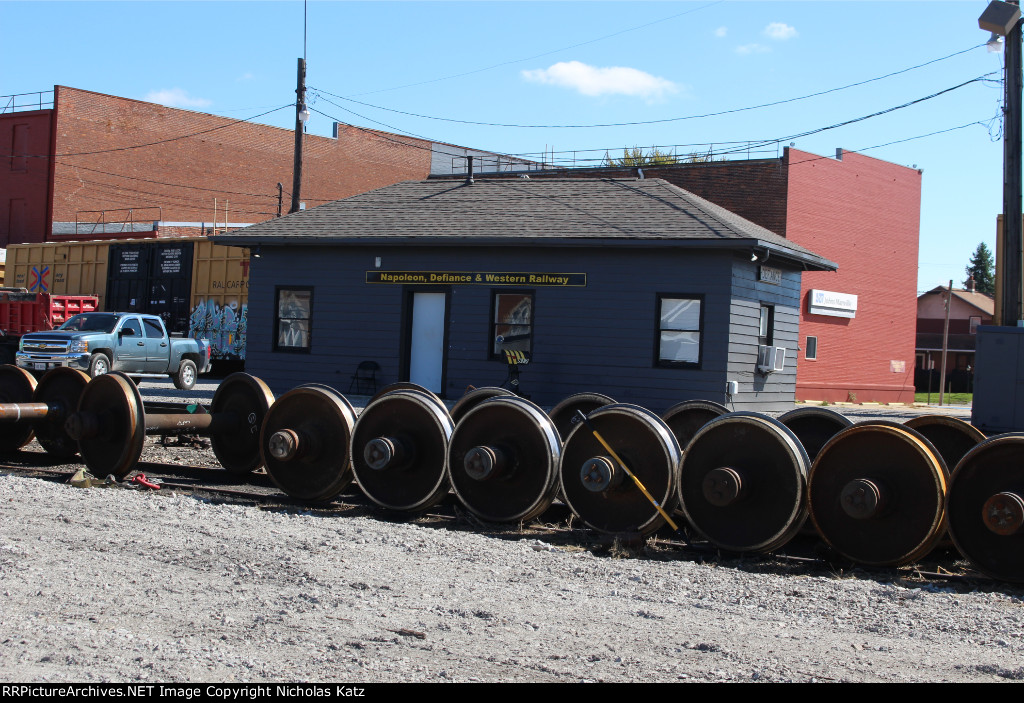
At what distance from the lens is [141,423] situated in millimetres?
10430

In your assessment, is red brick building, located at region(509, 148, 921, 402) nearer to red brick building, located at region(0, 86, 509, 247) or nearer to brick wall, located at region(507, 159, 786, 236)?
brick wall, located at region(507, 159, 786, 236)

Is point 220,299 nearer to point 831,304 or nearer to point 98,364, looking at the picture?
point 98,364

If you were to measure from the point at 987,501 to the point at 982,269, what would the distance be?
432ft

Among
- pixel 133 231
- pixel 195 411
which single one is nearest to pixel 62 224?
pixel 133 231

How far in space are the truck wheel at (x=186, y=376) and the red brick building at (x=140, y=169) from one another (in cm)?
1808

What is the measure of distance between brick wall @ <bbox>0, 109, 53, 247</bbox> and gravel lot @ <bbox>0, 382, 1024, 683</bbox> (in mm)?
43789

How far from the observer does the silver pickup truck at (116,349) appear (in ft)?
79.9

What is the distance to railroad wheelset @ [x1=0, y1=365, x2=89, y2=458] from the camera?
1149cm

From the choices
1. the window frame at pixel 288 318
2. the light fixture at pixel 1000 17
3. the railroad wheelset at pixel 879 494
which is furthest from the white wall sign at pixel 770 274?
the railroad wheelset at pixel 879 494

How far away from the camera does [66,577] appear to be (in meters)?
6.50

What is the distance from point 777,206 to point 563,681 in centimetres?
2892

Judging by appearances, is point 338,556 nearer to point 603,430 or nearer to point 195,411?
point 603,430

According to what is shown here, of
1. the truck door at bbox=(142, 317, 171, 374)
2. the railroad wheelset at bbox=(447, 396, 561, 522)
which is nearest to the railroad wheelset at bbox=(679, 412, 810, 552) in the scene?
the railroad wheelset at bbox=(447, 396, 561, 522)

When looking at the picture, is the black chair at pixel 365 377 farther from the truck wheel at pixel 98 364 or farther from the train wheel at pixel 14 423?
the train wheel at pixel 14 423
